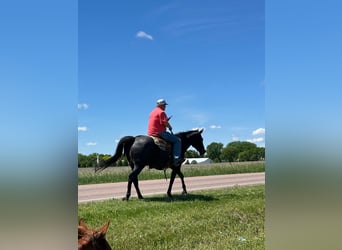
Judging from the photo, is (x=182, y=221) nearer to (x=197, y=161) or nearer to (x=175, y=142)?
(x=197, y=161)

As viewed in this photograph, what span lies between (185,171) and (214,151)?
939 millimetres

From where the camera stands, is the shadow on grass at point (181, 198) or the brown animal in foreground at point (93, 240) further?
the shadow on grass at point (181, 198)

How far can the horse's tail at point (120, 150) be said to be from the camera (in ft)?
9.83

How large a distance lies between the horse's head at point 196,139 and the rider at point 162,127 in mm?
183

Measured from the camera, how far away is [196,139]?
3.17 meters

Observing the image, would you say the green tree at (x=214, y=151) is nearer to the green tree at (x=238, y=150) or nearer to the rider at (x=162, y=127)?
the green tree at (x=238, y=150)

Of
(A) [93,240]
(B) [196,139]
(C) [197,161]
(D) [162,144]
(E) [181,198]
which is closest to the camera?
(A) [93,240]

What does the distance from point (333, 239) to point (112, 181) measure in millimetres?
2146

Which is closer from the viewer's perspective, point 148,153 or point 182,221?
point 182,221

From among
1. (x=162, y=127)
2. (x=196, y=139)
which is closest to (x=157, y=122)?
(x=162, y=127)

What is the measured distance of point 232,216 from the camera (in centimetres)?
320

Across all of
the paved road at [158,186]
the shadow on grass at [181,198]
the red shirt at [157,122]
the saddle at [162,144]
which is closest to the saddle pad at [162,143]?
the saddle at [162,144]

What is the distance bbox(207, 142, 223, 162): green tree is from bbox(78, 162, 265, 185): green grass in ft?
0.47

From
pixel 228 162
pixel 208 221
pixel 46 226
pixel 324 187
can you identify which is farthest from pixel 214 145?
pixel 46 226
